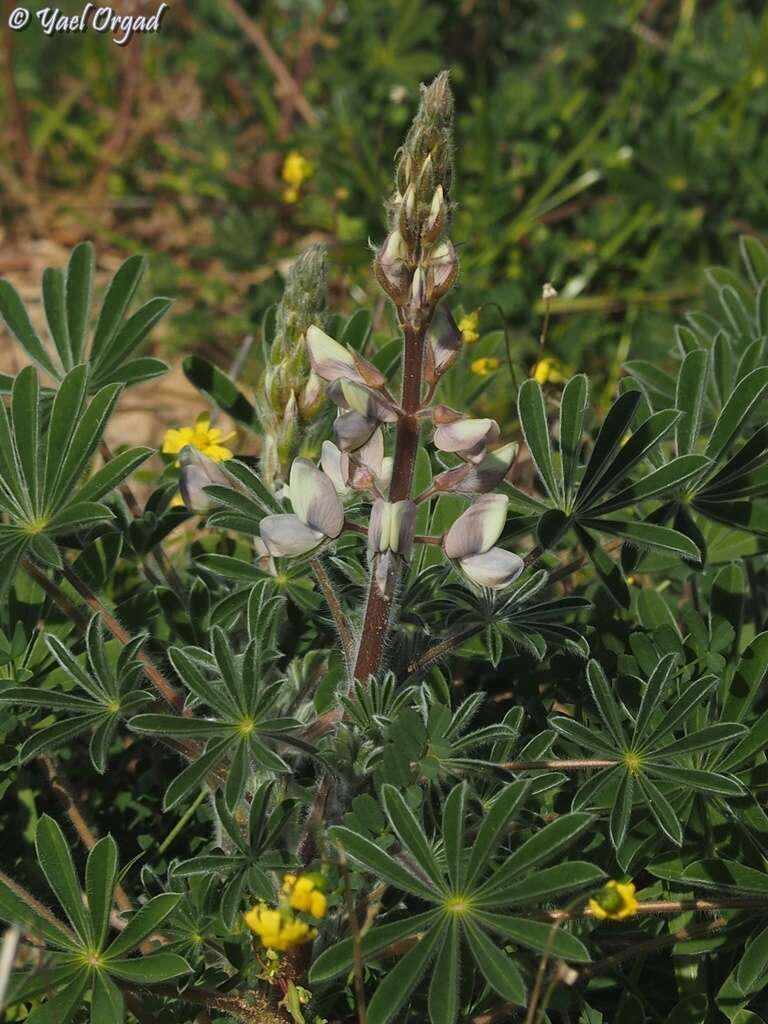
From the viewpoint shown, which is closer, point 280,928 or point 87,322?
point 280,928

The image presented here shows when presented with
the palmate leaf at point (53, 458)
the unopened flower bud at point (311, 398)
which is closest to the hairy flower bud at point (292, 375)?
the unopened flower bud at point (311, 398)

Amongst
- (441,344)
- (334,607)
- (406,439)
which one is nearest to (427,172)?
(441,344)

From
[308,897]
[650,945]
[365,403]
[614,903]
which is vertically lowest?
[650,945]

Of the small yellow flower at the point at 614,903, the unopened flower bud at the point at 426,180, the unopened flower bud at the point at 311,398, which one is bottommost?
the small yellow flower at the point at 614,903

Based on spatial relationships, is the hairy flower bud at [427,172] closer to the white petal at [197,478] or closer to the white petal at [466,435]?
the white petal at [466,435]

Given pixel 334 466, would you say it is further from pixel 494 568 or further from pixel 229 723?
pixel 229 723

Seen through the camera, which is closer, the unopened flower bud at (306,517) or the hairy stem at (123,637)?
the unopened flower bud at (306,517)

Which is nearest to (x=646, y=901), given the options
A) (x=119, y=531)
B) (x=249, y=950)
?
(x=249, y=950)
